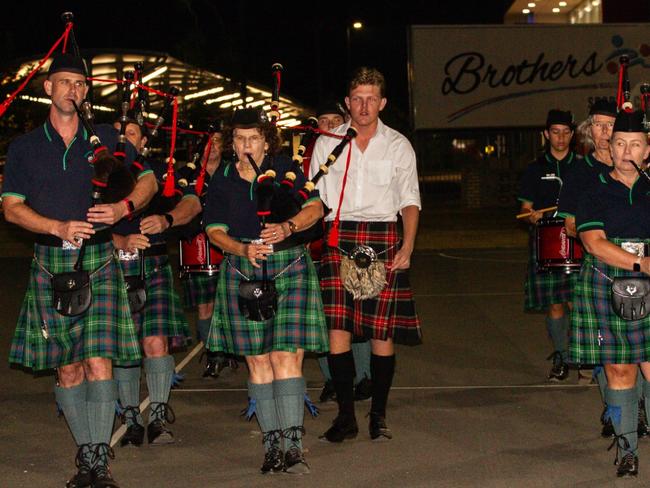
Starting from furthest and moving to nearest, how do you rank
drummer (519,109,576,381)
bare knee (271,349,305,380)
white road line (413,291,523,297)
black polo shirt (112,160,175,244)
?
white road line (413,291,523,297) → drummer (519,109,576,381) → black polo shirt (112,160,175,244) → bare knee (271,349,305,380)

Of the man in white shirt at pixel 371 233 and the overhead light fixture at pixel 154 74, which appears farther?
the overhead light fixture at pixel 154 74

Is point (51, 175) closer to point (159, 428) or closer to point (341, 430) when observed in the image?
point (159, 428)

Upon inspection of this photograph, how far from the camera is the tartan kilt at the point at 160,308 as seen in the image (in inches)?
257

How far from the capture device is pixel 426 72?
81.9 feet

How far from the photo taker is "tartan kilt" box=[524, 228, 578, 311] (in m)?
7.84

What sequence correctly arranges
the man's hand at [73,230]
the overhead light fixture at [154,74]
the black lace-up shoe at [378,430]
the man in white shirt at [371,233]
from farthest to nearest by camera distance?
1. the overhead light fixture at [154,74]
2. the man in white shirt at [371,233]
3. the black lace-up shoe at [378,430]
4. the man's hand at [73,230]

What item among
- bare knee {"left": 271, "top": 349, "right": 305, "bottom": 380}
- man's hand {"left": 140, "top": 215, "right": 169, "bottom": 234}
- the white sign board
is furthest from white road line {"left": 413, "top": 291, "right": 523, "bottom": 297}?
the white sign board

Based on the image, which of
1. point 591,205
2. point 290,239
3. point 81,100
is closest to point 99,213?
point 81,100

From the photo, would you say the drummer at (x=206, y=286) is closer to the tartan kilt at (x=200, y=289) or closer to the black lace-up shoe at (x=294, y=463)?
the tartan kilt at (x=200, y=289)

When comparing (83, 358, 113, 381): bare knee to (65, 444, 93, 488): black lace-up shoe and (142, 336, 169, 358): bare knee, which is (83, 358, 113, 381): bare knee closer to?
(65, 444, 93, 488): black lace-up shoe

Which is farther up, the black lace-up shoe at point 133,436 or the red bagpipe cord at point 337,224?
the red bagpipe cord at point 337,224

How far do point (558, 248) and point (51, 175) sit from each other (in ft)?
11.8

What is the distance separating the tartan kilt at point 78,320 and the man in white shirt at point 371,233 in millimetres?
1352

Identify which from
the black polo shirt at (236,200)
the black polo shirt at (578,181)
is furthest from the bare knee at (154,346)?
the black polo shirt at (578,181)
